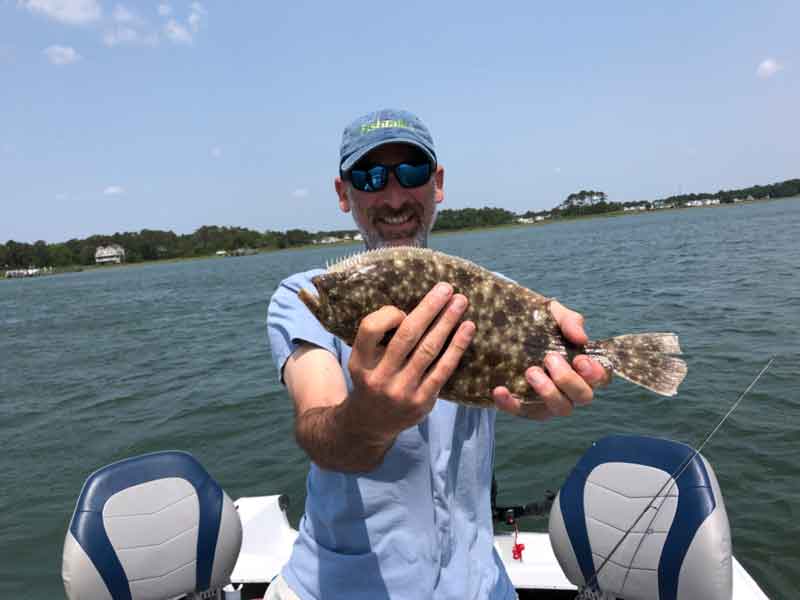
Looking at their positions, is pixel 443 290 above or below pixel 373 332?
above

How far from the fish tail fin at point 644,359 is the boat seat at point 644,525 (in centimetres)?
144

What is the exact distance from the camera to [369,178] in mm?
3584

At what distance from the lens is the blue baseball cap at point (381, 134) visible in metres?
3.48

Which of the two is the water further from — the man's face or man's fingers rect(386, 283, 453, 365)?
man's fingers rect(386, 283, 453, 365)

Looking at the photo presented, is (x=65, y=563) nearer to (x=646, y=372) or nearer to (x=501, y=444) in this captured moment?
(x=646, y=372)

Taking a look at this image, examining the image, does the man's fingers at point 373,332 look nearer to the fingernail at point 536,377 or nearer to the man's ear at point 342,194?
the fingernail at point 536,377

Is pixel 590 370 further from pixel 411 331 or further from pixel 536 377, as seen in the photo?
pixel 411 331

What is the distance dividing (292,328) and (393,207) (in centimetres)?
114

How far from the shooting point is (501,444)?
1091 cm

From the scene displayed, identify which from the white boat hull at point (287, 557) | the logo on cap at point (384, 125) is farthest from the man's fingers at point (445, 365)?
the white boat hull at point (287, 557)

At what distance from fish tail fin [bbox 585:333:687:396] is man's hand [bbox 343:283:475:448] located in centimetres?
105

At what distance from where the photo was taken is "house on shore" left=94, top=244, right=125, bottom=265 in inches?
6531

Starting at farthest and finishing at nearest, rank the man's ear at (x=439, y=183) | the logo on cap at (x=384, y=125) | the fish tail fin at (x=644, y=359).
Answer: the man's ear at (x=439, y=183)
the logo on cap at (x=384, y=125)
the fish tail fin at (x=644, y=359)

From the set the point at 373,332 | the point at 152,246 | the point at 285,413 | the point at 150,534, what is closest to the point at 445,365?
the point at 373,332
